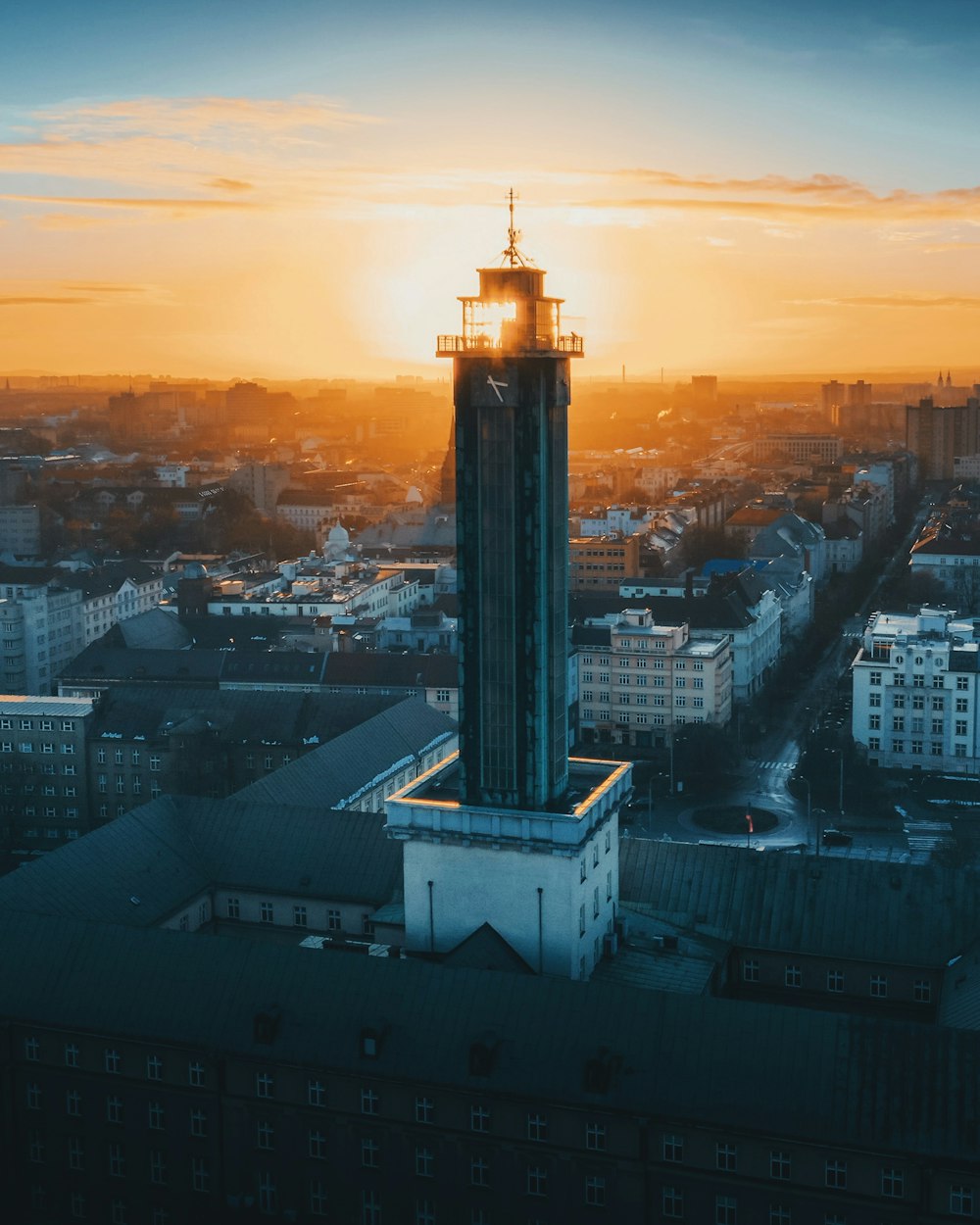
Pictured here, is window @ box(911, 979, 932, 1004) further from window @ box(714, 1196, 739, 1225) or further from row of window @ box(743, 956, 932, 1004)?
window @ box(714, 1196, 739, 1225)

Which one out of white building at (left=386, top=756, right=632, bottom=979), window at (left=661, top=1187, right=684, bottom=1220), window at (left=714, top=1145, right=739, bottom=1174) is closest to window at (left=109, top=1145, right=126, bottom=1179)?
white building at (left=386, top=756, right=632, bottom=979)

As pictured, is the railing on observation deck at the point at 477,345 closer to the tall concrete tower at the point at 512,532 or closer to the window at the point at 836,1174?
the tall concrete tower at the point at 512,532

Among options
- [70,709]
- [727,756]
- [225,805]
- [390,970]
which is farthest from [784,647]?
[390,970]

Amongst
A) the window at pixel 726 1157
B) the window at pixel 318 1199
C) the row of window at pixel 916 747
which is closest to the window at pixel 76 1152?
the window at pixel 318 1199

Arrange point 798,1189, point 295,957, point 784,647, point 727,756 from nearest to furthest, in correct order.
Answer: point 798,1189 → point 295,957 → point 727,756 → point 784,647

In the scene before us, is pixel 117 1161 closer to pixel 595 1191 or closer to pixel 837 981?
pixel 595 1191

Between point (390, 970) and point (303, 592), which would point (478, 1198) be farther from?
point (303, 592)

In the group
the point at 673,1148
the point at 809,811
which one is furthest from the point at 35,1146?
the point at 809,811
